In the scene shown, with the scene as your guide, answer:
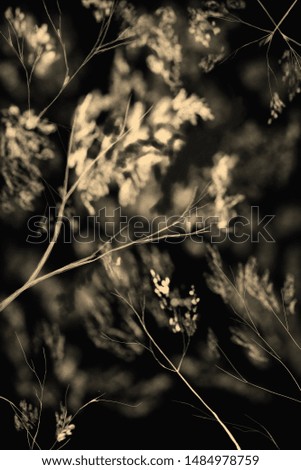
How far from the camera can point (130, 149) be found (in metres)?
1.31

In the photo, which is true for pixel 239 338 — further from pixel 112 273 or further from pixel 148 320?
pixel 112 273

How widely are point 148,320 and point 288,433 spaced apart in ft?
1.34

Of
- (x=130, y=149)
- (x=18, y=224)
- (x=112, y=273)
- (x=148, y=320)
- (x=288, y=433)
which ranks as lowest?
(x=288, y=433)

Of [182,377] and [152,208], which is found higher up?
[152,208]

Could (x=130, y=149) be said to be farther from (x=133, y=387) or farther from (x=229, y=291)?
(x=133, y=387)

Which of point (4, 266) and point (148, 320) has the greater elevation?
point (4, 266)

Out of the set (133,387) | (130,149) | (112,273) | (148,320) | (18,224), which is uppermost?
(130,149)

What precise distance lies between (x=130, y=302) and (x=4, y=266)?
0.31 m
